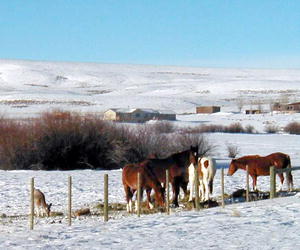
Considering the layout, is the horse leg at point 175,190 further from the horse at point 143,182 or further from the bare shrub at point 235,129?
the bare shrub at point 235,129

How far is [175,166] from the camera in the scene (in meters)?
19.2

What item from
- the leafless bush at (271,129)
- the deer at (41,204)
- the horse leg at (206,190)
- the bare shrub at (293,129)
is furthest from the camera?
the bare shrub at (293,129)

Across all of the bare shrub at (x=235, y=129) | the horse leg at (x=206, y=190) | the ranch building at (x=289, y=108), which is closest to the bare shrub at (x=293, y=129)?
the bare shrub at (x=235, y=129)

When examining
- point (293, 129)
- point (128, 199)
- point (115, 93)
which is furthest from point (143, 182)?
point (115, 93)

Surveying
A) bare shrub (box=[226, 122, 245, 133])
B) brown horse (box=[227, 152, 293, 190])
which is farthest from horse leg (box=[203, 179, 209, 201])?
bare shrub (box=[226, 122, 245, 133])

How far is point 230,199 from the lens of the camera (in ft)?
65.8

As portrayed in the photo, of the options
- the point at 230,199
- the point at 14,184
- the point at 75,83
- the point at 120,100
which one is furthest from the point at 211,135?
the point at 75,83

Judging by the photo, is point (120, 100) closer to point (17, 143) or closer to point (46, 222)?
point (17, 143)

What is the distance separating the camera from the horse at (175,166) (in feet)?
61.7

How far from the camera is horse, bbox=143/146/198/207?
18.8 m

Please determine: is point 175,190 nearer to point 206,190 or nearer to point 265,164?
point 206,190

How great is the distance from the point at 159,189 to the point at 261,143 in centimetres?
3447

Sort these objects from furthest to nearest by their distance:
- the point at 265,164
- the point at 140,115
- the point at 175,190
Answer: the point at 140,115
the point at 265,164
the point at 175,190

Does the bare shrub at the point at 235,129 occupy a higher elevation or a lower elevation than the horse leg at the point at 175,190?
higher
